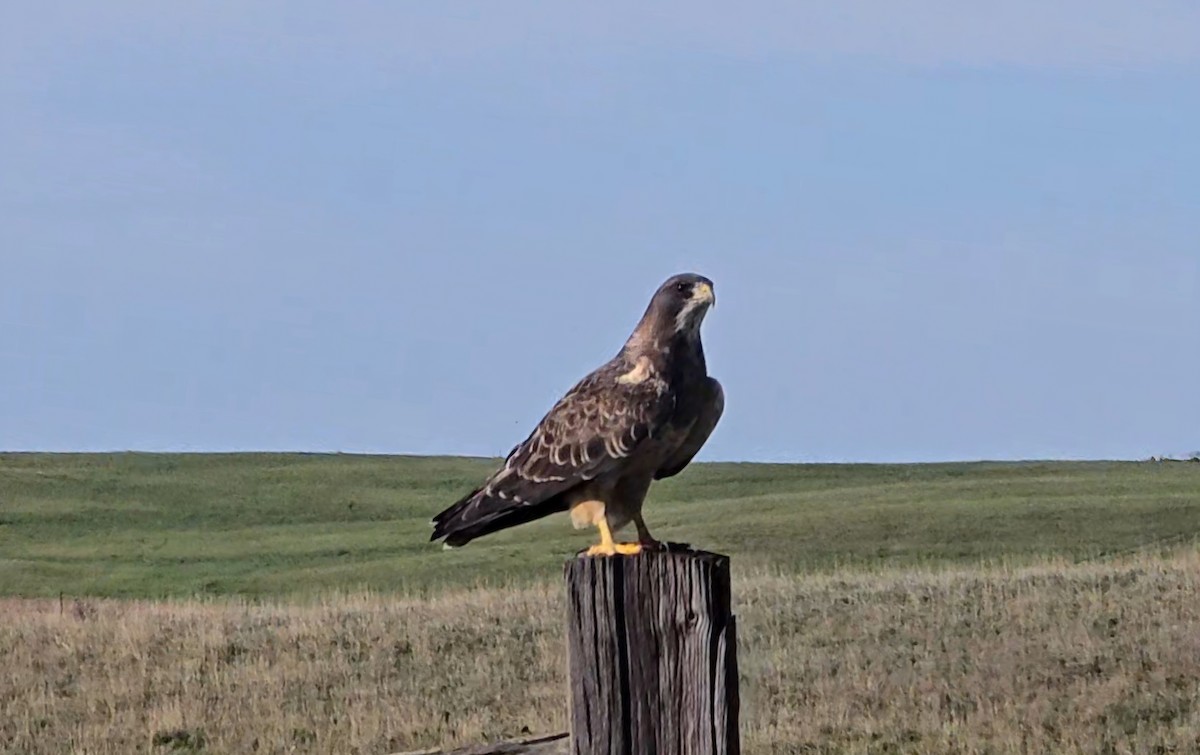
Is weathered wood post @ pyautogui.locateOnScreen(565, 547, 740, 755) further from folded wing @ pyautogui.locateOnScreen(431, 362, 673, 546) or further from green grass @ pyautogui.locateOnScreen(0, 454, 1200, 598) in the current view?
green grass @ pyautogui.locateOnScreen(0, 454, 1200, 598)

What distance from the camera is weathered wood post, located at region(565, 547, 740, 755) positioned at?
12.1 ft

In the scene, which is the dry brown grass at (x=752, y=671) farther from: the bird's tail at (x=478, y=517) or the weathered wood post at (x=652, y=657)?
the weathered wood post at (x=652, y=657)

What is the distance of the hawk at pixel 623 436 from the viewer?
5.77 metres

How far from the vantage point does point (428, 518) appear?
3606 centimetres

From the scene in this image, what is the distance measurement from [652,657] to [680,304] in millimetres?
2243

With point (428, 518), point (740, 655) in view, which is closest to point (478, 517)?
point (740, 655)

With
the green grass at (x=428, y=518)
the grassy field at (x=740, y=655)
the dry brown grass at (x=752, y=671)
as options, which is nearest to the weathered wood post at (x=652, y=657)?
the grassy field at (x=740, y=655)

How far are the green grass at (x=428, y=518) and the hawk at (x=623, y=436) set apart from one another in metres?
14.4

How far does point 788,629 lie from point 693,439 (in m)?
7.67

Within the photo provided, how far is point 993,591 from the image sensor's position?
14.3m

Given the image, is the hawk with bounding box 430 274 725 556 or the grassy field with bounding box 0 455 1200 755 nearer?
the hawk with bounding box 430 274 725 556

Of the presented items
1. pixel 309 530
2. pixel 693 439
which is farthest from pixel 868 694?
pixel 309 530

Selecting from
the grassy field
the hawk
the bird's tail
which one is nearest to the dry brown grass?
the grassy field

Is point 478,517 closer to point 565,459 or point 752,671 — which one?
point 565,459
